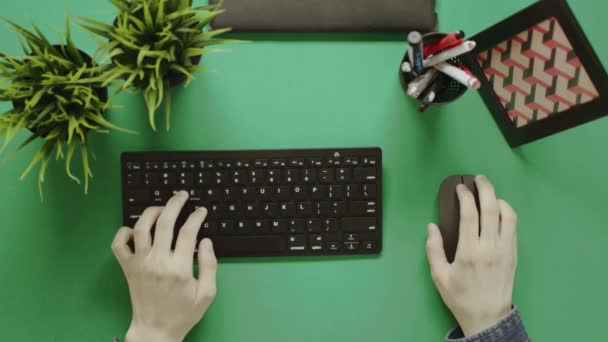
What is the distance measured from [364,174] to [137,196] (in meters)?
0.40

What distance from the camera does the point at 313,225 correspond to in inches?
30.7

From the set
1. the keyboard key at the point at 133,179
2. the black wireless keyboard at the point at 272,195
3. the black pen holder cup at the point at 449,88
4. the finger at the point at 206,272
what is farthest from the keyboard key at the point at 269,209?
the black pen holder cup at the point at 449,88

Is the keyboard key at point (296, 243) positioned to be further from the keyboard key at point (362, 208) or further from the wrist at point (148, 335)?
the wrist at point (148, 335)

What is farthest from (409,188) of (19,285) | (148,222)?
(19,285)

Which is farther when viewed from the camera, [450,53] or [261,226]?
[261,226]

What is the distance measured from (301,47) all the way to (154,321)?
0.53 meters

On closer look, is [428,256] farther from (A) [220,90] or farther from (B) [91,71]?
(B) [91,71]

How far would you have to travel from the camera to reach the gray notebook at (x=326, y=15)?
754 millimetres

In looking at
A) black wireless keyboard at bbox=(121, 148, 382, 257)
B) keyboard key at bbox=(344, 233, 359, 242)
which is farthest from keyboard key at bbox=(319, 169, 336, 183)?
keyboard key at bbox=(344, 233, 359, 242)

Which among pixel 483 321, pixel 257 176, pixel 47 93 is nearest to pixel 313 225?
pixel 257 176

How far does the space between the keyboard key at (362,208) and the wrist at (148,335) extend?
1.22 ft

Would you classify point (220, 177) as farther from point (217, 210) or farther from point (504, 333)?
point (504, 333)

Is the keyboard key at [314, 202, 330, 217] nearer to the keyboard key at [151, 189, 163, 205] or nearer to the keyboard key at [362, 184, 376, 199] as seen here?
the keyboard key at [362, 184, 376, 199]

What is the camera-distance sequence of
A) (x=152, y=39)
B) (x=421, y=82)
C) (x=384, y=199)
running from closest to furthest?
1. (x=152, y=39)
2. (x=421, y=82)
3. (x=384, y=199)
